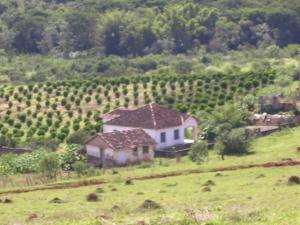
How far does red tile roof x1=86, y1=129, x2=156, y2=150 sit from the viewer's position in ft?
167

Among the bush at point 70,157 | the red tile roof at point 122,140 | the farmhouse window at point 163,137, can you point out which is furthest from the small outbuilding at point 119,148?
the farmhouse window at point 163,137

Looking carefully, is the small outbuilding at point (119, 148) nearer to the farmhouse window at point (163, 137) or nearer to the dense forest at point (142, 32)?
the farmhouse window at point (163, 137)

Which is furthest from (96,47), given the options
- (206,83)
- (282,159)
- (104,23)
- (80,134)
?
(282,159)

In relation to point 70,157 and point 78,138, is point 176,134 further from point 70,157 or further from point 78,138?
point 70,157

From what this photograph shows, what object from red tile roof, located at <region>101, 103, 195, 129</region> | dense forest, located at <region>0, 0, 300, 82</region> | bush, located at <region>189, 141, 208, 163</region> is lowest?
bush, located at <region>189, 141, 208, 163</region>

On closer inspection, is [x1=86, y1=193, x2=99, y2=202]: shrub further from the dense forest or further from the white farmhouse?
the dense forest

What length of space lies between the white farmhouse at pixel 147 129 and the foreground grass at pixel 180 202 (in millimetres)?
12290

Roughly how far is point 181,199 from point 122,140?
1992 cm

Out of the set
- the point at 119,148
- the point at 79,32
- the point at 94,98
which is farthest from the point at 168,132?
the point at 79,32

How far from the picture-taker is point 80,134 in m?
56.2

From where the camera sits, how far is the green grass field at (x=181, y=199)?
21.9 meters

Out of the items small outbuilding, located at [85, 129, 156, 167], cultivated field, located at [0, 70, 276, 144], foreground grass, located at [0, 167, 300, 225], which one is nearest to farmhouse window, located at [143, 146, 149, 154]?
small outbuilding, located at [85, 129, 156, 167]

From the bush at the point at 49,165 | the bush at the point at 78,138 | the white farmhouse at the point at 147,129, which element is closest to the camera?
the bush at the point at 49,165

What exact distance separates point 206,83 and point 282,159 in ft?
132
